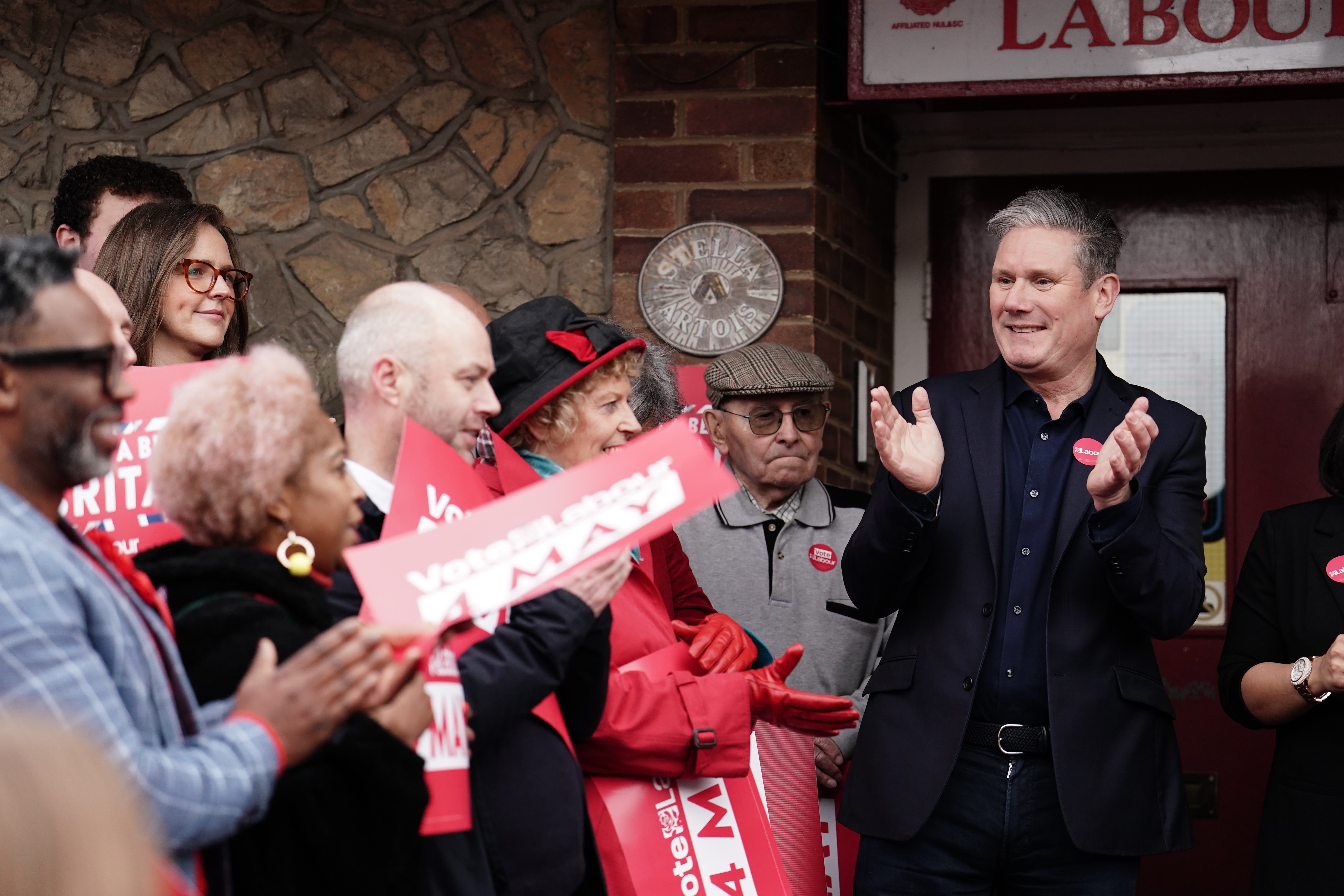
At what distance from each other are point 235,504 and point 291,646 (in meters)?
0.21

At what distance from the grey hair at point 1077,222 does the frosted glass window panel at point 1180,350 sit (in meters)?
1.66

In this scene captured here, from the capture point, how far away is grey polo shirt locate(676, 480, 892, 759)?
376cm

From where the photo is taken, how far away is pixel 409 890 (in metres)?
1.83

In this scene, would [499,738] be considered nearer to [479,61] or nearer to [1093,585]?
[1093,585]

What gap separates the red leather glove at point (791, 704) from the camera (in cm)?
279

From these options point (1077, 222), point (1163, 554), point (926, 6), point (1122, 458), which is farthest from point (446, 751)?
point (926, 6)

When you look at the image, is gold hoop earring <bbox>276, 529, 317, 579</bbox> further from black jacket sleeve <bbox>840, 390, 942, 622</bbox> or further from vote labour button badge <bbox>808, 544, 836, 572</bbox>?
vote labour button badge <bbox>808, 544, 836, 572</bbox>

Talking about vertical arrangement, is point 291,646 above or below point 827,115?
below

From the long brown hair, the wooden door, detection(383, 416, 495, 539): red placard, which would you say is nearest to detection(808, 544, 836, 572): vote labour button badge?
the wooden door

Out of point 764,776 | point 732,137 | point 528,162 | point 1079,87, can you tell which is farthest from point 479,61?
point 764,776

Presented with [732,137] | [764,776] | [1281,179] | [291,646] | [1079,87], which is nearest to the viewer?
[291,646]

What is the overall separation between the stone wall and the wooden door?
1.72m

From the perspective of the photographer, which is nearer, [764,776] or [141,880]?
[141,880]

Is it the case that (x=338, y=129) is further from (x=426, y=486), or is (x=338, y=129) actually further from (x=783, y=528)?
(x=426, y=486)
